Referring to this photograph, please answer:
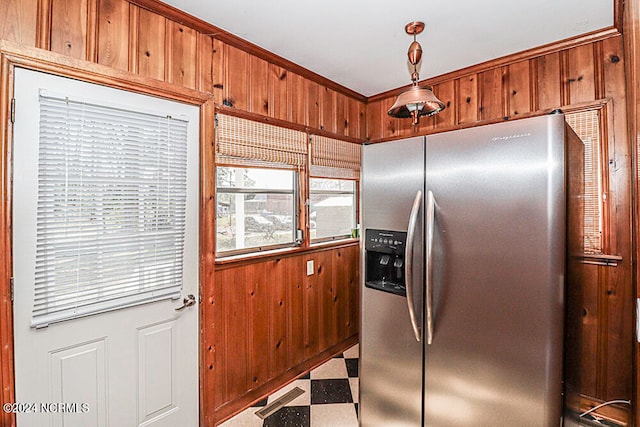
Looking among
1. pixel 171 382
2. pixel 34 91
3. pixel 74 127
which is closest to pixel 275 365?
pixel 171 382

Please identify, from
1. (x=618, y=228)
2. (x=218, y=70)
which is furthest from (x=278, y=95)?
(x=618, y=228)

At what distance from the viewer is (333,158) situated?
2928 millimetres

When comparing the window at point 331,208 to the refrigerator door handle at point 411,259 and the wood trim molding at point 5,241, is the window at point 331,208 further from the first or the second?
the wood trim molding at point 5,241

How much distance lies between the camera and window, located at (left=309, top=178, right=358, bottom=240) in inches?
114

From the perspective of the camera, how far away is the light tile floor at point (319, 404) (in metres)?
2.09

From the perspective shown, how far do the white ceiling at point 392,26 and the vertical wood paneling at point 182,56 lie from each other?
0.12m

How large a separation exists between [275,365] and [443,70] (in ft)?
8.94

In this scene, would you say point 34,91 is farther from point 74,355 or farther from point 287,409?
point 287,409

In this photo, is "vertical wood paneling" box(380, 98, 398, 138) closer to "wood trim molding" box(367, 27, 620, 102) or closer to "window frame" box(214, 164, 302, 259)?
"wood trim molding" box(367, 27, 620, 102)

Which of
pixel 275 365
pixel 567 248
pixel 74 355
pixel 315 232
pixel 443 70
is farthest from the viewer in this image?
pixel 315 232

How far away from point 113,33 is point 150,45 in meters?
0.18

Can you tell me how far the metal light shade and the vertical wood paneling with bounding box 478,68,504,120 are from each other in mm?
862

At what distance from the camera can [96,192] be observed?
1562mm

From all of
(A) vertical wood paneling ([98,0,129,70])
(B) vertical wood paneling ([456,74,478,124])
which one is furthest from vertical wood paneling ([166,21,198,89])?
(B) vertical wood paneling ([456,74,478,124])
